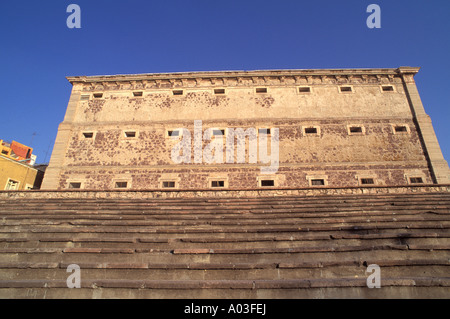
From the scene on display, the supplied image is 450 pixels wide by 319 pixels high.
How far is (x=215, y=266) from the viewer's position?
159 inches

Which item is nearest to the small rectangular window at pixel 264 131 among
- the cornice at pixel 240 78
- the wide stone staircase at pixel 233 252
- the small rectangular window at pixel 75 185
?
the cornice at pixel 240 78

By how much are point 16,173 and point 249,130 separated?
15997 millimetres

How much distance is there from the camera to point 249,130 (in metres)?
15.0

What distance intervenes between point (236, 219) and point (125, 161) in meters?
10.8

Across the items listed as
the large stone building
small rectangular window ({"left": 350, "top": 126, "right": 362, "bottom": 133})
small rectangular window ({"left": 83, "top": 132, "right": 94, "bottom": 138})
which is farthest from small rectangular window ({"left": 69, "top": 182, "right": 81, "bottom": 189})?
small rectangular window ({"left": 350, "top": 126, "right": 362, "bottom": 133})

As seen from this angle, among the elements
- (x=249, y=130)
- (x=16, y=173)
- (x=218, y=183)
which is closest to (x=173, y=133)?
(x=218, y=183)

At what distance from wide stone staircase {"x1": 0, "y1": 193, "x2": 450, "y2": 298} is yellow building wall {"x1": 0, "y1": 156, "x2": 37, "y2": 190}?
12.1 meters

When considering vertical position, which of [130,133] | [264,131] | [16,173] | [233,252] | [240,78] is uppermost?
[240,78]

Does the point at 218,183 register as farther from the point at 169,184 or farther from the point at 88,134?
the point at 88,134

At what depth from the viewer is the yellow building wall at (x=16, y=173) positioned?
1535 cm

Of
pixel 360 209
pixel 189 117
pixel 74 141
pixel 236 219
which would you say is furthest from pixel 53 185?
pixel 360 209

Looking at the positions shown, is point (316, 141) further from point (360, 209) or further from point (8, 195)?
point (8, 195)

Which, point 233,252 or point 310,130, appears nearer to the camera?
point 233,252

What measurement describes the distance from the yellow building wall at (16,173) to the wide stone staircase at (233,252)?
478 inches
